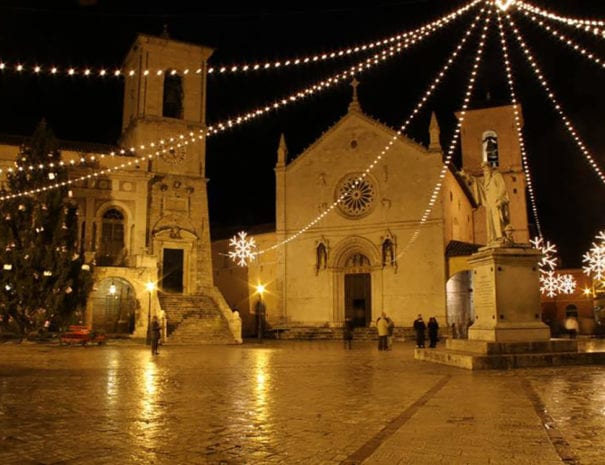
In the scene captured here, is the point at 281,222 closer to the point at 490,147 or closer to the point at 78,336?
the point at 78,336

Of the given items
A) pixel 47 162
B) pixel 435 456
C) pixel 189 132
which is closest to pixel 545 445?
pixel 435 456

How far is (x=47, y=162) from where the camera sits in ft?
87.4

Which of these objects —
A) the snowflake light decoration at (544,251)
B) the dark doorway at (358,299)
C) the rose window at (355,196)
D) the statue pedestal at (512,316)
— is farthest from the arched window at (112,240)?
the snowflake light decoration at (544,251)

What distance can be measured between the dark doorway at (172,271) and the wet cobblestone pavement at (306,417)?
18.0 metres

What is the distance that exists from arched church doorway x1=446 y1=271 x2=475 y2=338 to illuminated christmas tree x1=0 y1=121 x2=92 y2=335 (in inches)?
789

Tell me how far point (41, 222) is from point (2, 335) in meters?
4.95

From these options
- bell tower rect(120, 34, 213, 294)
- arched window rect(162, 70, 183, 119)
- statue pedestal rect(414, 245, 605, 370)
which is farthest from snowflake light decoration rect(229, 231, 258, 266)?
statue pedestal rect(414, 245, 605, 370)

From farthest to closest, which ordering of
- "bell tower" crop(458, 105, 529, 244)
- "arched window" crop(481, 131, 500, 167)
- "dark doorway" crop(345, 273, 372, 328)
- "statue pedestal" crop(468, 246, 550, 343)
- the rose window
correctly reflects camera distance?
"arched window" crop(481, 131, 500, 167), "bell tower" crop(458, 105, 529, 244), the rose window, "dark doorway" crop(345, 273, 372, 328), "statue pedestal" crop(468, 246, 550, 343)

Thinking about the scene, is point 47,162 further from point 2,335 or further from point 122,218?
point 2,335

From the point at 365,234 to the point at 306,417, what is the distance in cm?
2762

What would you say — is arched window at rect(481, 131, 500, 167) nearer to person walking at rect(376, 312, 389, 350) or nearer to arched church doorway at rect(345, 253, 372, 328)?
arched church doorway at rect(345, 253, 372, 328)

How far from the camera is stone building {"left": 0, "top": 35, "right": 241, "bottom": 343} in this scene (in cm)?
2866

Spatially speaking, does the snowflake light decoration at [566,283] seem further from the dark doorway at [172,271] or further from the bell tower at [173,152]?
the dark doorway at [172,271]

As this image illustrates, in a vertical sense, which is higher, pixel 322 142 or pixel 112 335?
pixel 322 142
